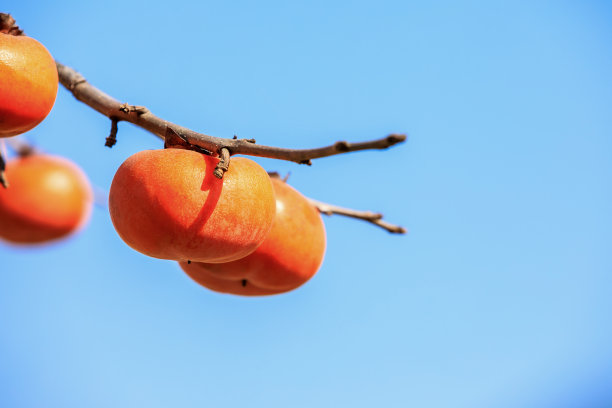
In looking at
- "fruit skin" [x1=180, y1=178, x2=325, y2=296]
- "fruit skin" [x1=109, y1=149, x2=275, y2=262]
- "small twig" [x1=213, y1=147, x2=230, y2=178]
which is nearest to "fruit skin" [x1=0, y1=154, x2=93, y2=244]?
"fruit skin" [x1=180, y1=178, x2=325, y2=296]

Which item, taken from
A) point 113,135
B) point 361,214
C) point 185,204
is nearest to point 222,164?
point 185,204

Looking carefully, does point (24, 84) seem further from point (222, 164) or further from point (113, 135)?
point (222, 164)

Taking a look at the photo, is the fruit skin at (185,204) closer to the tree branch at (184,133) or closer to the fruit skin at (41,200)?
the tree branch at (184,133)

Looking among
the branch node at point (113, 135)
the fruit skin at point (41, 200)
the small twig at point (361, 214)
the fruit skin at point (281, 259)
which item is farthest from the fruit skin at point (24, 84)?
the fruit skin at point (41, 200)

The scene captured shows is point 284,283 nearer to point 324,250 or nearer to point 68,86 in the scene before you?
point 324,250

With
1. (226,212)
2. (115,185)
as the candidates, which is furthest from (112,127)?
(226,212)

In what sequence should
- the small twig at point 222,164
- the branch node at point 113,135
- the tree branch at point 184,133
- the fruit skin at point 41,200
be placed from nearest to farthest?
the tree branch at point 184,133, the small twig at point 222,164, the branch node at point 113,135, the fruit skin at point 41,200
